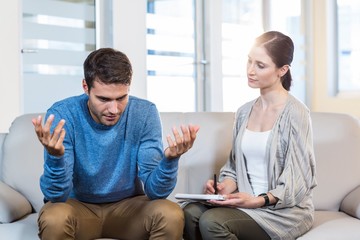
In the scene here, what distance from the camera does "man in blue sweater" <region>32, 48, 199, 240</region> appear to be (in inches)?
79.9

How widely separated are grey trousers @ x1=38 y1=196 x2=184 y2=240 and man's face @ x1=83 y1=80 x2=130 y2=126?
0.33 meters

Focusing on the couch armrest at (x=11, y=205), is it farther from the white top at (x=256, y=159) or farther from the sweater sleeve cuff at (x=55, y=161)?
the white top at (x=256, y=159)

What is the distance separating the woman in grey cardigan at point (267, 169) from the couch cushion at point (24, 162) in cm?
72

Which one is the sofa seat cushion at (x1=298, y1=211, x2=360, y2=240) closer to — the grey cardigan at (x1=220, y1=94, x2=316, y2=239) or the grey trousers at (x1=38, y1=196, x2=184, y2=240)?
the grey cardigan at (x1=220, y1=94, x2=316, y2=239)

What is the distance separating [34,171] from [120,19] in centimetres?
198

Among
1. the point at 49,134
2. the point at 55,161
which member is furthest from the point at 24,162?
the point at 49,134

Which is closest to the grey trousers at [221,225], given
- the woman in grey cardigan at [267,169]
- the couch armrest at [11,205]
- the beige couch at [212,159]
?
the woman in grey cardigan at [267,169]

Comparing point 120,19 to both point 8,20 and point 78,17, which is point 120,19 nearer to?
point 78,17

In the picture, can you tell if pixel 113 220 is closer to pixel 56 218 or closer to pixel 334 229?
pixel 56 218

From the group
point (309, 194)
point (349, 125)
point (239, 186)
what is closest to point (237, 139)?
point (239, 186)

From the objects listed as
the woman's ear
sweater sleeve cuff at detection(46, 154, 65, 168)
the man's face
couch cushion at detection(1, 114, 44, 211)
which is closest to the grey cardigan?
the woman's ear

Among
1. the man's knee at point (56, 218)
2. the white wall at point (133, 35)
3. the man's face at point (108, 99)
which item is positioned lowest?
the man's knee at point (56, 218)

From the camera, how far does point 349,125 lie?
2717 mm

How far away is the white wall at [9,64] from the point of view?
355 centimetres
